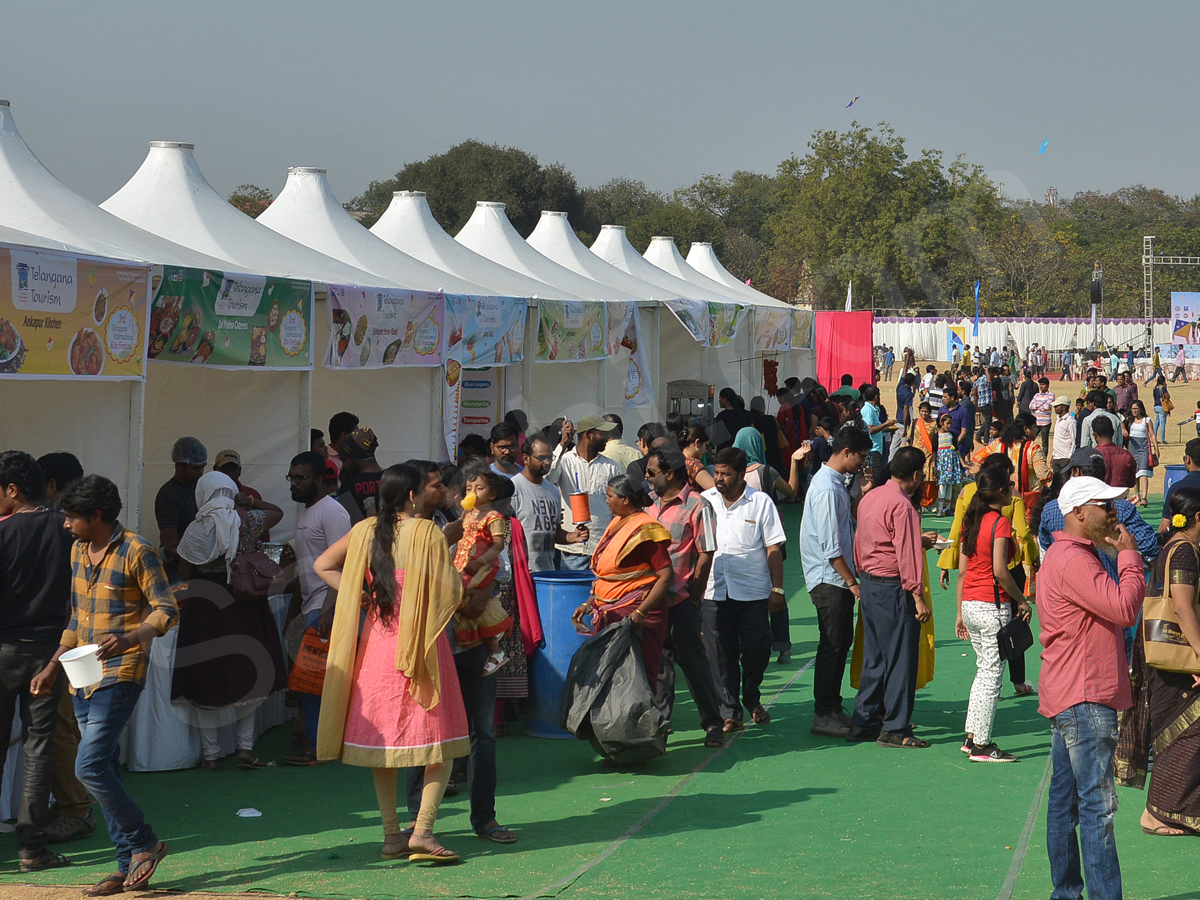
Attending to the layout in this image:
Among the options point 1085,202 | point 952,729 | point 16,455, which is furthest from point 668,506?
point 1085,202

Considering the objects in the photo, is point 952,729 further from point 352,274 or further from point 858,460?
point 352,274

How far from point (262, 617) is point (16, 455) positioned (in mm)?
1794

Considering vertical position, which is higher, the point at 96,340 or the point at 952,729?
the point at 96,340

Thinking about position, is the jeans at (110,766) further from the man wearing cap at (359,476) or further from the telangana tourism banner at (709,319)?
the telangana tourism banner at (709,319)

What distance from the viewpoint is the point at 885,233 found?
6097 cm

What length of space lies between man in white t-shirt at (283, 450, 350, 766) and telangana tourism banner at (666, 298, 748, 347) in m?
9.45

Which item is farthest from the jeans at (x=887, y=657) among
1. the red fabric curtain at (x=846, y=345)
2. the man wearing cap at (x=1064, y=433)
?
the red fabric curtain at (x=846, y=345)

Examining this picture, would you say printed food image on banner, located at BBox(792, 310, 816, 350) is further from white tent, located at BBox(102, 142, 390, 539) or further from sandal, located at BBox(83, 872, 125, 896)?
sandal, located at BBox(83, 872, 125, 896)

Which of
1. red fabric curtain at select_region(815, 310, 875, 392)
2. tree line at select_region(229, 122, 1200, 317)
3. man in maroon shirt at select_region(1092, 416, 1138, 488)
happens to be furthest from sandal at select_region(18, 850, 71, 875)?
tree line at select_region(229, 122, 1200, 317)

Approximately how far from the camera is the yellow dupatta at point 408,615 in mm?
4781

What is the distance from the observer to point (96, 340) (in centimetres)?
630

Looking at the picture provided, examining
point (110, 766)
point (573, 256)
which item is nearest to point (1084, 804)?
point (110, 766)

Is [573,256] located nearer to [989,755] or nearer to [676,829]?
[989,755]

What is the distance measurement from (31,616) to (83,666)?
0.51 metres
